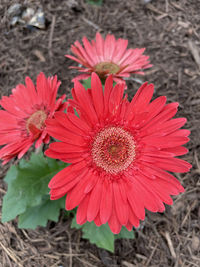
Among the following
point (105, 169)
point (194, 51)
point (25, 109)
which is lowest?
point (105, 169)

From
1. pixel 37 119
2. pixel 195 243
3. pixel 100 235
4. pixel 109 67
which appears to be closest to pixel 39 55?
pixel 109 67

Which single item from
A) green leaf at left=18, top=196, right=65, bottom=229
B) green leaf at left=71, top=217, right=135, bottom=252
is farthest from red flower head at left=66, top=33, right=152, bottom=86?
green leaf at left=71, top=217, right=135, bottom=252

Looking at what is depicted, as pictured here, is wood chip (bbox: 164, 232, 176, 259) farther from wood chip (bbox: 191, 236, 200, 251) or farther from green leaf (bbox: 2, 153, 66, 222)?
green leaf (bbox: 2, 153, 66, 222)

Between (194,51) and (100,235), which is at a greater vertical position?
(194,51)

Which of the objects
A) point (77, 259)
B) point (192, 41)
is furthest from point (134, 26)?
point (77, 259)

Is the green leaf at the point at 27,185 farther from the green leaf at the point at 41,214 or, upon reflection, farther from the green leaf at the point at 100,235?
the green leaf at the point at 100,235

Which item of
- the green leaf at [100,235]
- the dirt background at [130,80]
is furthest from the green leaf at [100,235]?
the dirt background at [130,80]

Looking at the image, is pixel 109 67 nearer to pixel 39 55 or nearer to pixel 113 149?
pixel 113 149
